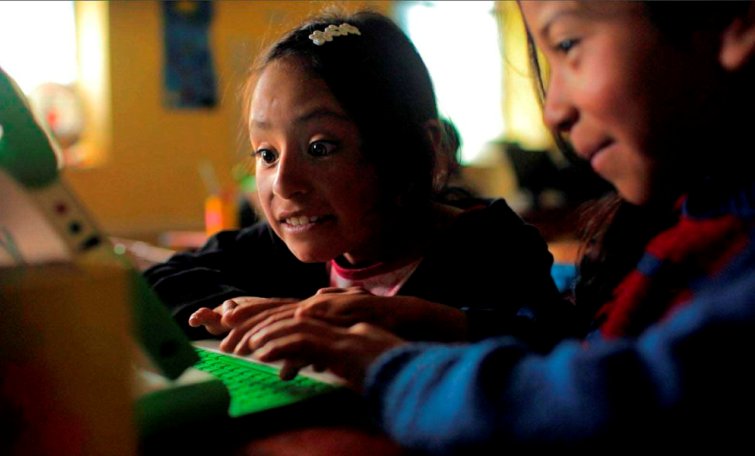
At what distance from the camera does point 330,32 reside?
81 cm

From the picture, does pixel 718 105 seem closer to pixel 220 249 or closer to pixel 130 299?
pixel 130 299

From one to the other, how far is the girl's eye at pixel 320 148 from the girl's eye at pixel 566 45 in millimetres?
338

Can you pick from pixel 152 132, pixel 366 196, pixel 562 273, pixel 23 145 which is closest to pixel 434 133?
pixel 366 196

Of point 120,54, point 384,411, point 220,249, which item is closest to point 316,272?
point 220,249

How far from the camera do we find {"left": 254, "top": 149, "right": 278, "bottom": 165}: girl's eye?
0.79 m

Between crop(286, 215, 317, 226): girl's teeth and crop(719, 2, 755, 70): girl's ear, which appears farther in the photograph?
crop(286, 215, 317, 226): girl's teeth

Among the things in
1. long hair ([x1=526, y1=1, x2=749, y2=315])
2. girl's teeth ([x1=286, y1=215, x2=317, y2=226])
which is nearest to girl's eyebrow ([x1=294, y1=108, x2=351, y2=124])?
girl's teeth ([x1=286, y1=215, x2=317, y2=226])

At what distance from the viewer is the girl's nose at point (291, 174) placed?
76 centimetres

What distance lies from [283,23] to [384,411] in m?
0.65

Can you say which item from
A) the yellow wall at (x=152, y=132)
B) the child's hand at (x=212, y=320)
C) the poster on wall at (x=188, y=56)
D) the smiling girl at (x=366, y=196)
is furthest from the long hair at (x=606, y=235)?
the poster on wall at (x=188, y=56)

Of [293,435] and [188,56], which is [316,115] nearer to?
[293,435]

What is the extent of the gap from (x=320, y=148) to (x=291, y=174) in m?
0.04

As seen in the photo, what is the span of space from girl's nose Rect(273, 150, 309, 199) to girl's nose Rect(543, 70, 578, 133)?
1.07 feet

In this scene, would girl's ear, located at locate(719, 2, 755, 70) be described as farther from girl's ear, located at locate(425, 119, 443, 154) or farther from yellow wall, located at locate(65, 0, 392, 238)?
yellow wall, located at locate(65, 0, 392, 238)
